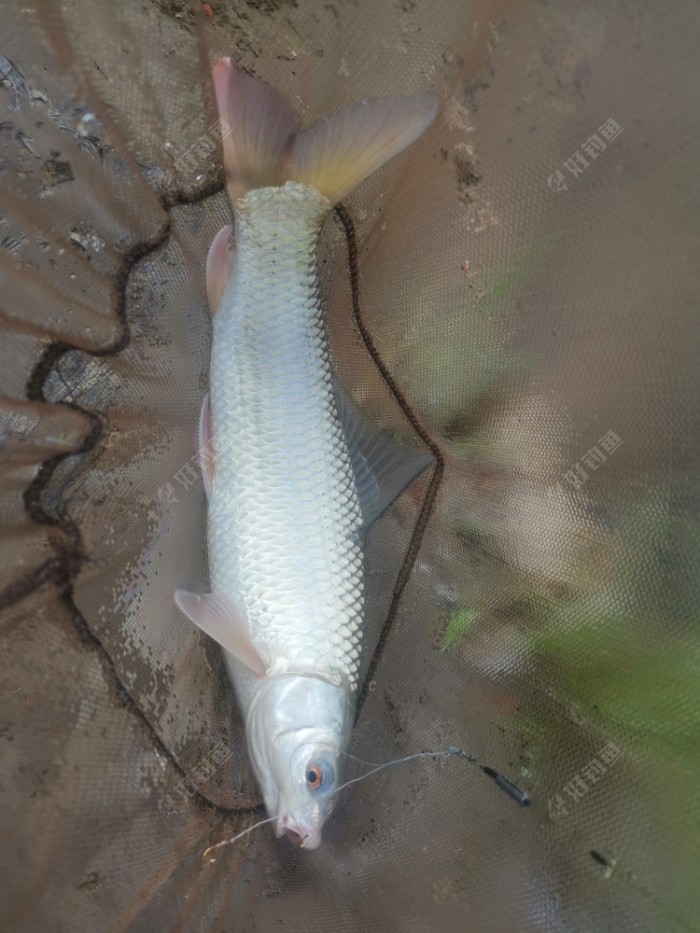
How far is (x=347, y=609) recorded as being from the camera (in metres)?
1.50

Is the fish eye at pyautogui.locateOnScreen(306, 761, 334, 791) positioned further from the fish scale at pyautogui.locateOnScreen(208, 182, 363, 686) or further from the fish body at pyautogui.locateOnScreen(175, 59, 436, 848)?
the fish scale at pyautogui.locateOnScreen(208, 182, 363, 686)

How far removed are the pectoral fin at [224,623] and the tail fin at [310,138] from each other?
963mm

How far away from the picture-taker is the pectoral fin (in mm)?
1403

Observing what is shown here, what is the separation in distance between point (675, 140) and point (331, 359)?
935mm

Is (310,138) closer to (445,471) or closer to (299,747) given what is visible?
(445,471)

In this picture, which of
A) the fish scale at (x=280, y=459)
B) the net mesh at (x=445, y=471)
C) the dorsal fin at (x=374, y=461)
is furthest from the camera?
the dorsal fin at (x=374, y=461)

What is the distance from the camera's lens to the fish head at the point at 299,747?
54.1 inches

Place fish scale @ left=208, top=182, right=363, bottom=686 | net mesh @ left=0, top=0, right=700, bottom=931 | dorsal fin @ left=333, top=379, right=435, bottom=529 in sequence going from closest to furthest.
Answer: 1. net mesh @ left=0, top=0, right=700, bottom=931
2. fish scale @ left=208, top=182, right=363, bottom=686
3. dorsal fin @ left=333, top=379, right=435, bottom=529

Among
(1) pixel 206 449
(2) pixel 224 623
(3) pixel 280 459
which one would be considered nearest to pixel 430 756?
(2) pixel 224 623

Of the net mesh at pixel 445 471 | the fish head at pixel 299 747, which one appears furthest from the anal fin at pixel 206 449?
the fish head at pixel 299 747

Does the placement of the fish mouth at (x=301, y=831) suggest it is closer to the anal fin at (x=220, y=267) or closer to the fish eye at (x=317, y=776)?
the fish eye at (x=317, y=776)

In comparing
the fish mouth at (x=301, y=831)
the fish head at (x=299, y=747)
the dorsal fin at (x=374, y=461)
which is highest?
the dorsal fin at (x=374, y=461)

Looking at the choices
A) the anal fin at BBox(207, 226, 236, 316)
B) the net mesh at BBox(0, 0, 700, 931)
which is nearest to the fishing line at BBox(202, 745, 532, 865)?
the net mesh at BBox(0, 0, 700, 931)

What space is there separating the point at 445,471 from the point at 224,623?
693 mm
